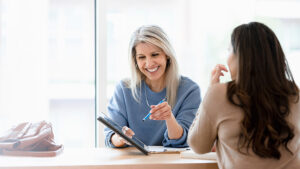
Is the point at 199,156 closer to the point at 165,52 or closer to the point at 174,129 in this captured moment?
the point at 174,129

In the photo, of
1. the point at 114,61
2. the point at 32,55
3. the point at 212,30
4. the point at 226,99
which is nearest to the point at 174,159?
the point at 226,99

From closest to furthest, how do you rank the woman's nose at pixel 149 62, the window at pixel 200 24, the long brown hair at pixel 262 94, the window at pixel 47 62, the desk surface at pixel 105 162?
the long brown hair at pixel 262 94 → the desk surface at pixel 105 162 → the woman's nose at pixel 149 62 → the window at pixel 47 62 → the window at pixel 200 24

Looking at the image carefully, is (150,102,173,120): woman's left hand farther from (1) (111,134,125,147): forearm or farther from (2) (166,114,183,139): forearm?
(1) (111,134,125,147): forearm

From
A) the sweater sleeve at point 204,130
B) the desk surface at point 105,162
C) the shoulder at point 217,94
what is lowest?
the desk surface at point 105,162

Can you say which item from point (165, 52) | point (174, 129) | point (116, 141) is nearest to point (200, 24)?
point (165, 52)

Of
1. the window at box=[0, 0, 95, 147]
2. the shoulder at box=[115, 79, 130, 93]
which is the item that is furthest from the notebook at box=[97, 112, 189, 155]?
Result: the window at box=[0, 0, 95, 147]

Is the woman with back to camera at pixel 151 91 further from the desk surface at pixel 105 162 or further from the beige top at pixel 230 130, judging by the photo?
the beige top at pixel 230 130

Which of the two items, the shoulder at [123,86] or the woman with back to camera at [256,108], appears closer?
the woman with back to camera at [256,108]

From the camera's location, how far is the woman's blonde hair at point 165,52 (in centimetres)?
180

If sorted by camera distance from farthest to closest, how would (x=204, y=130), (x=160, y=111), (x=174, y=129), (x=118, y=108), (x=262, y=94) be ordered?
(x=118, y=108) → (x=174, y=129) → (x=160, y=111) → (x=204, y=130) → (x=262, y=94)

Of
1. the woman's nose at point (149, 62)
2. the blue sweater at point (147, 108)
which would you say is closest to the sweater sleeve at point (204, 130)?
the blue sweater at point (147, 108)

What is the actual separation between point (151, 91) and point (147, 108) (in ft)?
0.34

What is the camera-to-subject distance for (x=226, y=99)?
115 centimetres

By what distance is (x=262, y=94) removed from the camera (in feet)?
3.63
